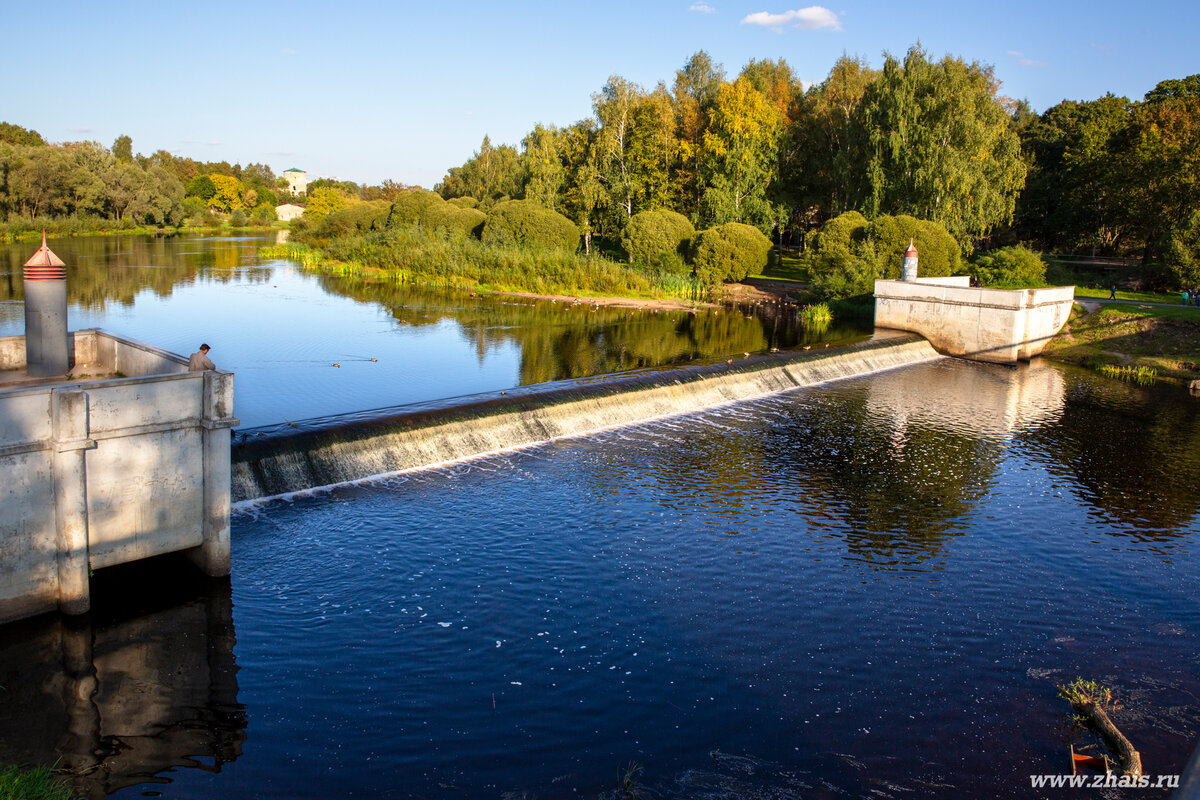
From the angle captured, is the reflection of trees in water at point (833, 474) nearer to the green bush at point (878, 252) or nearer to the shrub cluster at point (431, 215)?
the green bush at point (878, 252)

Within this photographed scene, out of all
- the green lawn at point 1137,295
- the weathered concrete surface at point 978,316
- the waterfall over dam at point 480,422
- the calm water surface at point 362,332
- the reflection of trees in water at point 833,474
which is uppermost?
the green lawn at point 1137,295

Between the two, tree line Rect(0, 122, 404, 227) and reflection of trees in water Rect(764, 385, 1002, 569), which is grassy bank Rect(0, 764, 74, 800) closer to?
reflection of trees in water Rect(764, 385, 1002, 569)

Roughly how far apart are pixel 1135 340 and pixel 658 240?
2268cm

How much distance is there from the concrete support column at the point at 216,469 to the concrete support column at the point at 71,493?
130cm

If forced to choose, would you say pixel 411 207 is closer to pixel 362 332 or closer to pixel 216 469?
pixel 362 332

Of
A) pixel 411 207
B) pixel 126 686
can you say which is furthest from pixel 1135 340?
pixel 411 207

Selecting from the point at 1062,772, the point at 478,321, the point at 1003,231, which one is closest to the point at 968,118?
the point at 1003,231

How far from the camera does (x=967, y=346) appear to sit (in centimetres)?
3052

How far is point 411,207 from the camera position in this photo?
54.6 m

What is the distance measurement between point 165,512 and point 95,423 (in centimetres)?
139

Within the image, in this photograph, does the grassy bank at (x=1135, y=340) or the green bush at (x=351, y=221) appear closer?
the grassy bank at (x=1135, y=340)

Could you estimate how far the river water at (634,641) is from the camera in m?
7.65

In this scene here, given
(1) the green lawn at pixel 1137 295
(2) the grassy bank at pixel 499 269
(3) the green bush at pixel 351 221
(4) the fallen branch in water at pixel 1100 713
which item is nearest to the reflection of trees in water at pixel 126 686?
(4) the fallen branch in water at pixel 1100 713

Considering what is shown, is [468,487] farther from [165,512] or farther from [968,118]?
[968,118]
